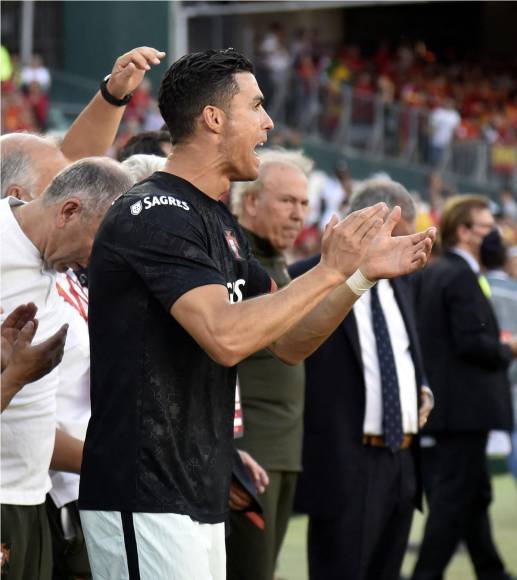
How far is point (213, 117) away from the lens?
3221mm

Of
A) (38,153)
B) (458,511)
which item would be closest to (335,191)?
(458,511)

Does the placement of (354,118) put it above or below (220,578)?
below

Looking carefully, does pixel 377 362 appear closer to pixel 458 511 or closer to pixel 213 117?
pixel 458 511

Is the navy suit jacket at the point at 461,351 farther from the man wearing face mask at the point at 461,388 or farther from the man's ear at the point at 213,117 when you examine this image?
the man's ear at the point at 213,117

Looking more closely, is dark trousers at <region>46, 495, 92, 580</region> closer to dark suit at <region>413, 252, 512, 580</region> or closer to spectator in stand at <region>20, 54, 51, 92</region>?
dark suit at <region>413, 252, 512, 580</region>

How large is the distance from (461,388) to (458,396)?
0.22 ft

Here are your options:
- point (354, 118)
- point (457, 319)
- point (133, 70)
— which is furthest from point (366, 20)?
point (133, 70)

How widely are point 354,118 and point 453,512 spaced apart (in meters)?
15.1

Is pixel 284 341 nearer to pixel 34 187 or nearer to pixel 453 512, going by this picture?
pixel 34 187

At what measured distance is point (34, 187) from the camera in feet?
13.7

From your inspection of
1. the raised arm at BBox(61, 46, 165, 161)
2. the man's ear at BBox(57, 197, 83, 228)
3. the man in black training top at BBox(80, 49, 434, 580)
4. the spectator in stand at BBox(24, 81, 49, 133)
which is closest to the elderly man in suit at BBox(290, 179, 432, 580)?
the raised arm at BBox(61, 46, 165, 161)

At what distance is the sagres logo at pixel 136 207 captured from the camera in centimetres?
306

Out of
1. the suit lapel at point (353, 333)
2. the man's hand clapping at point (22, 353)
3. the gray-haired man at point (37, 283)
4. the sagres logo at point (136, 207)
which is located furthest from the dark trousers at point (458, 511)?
the sagres logo at point (136, 207)

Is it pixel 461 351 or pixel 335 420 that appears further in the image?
pixel 461 351
